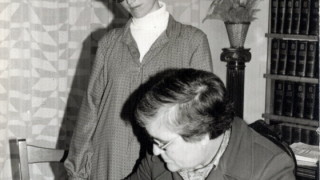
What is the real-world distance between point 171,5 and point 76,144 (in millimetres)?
2017

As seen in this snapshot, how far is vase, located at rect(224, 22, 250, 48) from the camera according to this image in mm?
3537

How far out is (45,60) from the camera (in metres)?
3.15

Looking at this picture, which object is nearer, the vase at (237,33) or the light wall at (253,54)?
the vase at (237,33)

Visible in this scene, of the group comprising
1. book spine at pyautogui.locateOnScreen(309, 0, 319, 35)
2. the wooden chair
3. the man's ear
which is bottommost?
the wooden chair

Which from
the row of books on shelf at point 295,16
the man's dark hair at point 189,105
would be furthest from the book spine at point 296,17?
the man's dark hair at point 189,105

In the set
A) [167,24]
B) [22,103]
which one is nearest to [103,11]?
[22,103]

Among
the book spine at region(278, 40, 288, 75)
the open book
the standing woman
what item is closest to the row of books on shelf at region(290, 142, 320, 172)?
the open book

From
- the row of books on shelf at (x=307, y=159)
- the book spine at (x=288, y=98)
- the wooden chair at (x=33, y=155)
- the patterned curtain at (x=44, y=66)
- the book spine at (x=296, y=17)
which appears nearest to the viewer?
the wooden chair at (x=33, y=155)

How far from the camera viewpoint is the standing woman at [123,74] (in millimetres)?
1955

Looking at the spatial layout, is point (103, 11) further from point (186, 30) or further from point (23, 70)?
point (186, 30)

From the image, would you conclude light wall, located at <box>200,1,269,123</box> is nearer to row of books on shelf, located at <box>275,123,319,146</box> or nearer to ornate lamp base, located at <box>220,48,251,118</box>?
ornate lamp base, located at <box>220,48,251,118</box>

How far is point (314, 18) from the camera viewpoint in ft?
10.8

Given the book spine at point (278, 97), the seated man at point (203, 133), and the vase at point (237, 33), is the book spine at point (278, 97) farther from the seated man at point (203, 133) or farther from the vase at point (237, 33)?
the seated man at point (203, 133)

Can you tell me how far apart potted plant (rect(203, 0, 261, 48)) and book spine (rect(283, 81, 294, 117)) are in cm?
44
